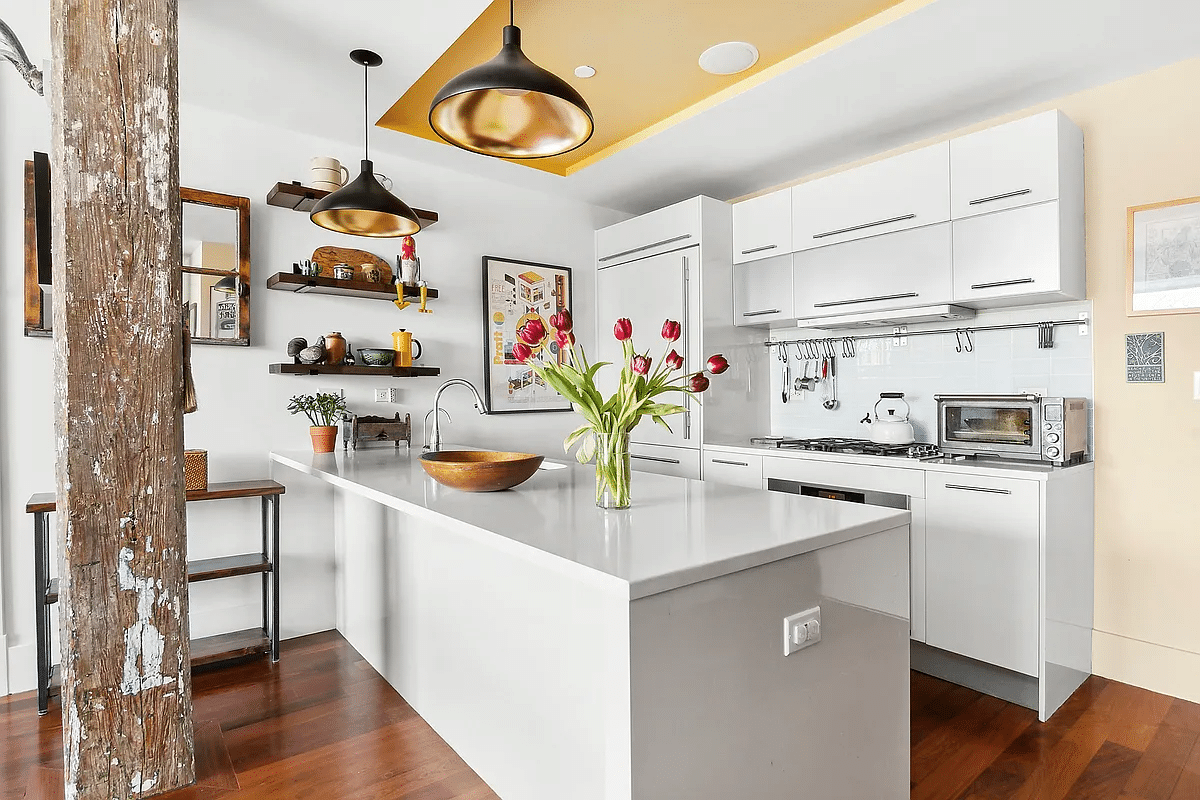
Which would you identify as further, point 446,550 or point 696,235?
point 696,235

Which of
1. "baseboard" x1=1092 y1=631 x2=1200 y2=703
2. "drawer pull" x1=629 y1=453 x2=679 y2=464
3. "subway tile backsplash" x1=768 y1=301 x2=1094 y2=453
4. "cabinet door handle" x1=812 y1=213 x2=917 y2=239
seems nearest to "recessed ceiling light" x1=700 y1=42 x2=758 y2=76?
"cabinet door handle" x1=812 y1=213 x2=917 y2=239

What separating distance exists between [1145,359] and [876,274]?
3.62 feet

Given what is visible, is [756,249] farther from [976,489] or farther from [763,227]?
[976,489]

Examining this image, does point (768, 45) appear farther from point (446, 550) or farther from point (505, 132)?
point (446, 550)

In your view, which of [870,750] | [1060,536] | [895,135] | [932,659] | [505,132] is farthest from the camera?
[895,135]

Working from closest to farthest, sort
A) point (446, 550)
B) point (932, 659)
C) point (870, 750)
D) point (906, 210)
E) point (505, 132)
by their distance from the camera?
point (870, 750) < point (505, 132) < point (446, 550) < point (932, 659) < point (906, 210)

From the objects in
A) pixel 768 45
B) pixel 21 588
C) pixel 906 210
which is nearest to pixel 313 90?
pixel 768 45

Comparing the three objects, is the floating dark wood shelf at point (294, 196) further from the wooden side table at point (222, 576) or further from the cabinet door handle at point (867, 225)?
the cabinet door handle at point (867, 225)

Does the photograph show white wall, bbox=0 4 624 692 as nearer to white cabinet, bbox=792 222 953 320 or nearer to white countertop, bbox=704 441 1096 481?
white cabinet, bbox=792 222 953 320

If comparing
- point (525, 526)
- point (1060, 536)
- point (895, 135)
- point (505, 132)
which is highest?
point (895, 135)

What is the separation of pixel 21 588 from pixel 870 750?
316cm

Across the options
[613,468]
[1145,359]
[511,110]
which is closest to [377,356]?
[511,110]

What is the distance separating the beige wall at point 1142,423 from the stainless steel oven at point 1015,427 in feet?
0.61

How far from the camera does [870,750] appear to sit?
1562mm
